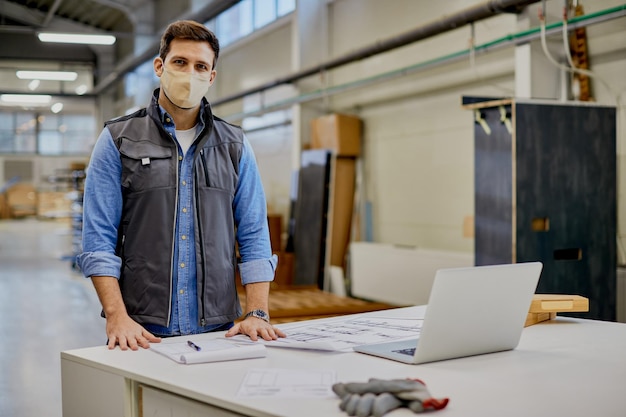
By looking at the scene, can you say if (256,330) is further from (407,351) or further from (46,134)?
(46,134)

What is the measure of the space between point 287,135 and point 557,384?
816 cm

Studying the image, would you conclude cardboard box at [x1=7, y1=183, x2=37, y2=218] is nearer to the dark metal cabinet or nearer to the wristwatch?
the dark metal cabinet

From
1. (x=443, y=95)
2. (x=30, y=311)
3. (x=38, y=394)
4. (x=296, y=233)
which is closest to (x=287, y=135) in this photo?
(x=296, y=233)

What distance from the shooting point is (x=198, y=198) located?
2.09m

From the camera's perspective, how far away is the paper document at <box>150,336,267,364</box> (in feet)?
5.34

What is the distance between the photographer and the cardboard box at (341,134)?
25.1 ft

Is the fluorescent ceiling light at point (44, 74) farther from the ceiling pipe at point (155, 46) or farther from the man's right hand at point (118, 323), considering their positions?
the man's right hand at point (118, 323)

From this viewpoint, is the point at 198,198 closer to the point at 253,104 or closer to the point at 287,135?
the point at 287,135

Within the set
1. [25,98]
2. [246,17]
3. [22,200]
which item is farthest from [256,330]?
[22,200]

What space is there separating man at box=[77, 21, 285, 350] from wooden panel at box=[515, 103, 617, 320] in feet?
8.65

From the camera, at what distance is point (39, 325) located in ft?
20.9

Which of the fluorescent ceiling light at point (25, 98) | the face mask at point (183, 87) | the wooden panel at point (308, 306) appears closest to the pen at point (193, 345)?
the face mask at point (183, 87)

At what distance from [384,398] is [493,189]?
3.48 meters

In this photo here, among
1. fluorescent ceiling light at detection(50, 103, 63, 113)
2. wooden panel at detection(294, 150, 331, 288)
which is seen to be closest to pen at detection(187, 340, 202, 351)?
wooden panel at detection(294, 150, 331, 288)
